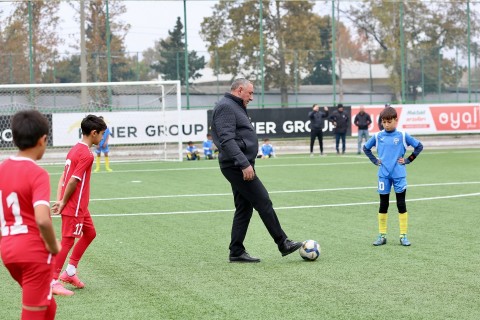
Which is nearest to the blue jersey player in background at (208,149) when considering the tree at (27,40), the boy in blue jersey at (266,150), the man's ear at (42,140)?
the boy in blue jersey at (266,150)

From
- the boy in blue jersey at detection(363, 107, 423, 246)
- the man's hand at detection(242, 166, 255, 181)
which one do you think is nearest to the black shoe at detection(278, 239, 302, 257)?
the man's hand at detection(242, 166, 255, 181)

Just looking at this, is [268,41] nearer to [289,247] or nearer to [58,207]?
[289,247]

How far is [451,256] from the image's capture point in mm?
8930

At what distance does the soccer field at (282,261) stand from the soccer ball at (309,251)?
0.26 feet

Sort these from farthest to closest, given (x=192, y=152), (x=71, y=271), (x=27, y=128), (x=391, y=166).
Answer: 1. (x=192, y=152)
2. (x=391, y=166)
3. (x=71, y=271)
4. (x=27, y=128)

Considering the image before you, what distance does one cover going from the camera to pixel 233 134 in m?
8.70

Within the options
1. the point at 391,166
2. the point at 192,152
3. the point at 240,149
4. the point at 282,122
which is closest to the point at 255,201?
the point at 240,149

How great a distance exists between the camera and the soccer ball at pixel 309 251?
8867 mm

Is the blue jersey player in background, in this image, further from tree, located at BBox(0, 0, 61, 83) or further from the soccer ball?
the soccer ball

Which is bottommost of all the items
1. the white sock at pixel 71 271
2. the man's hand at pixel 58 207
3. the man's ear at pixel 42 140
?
the white sock at pixel 71 271

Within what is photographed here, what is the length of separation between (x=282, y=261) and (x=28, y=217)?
4.61 m

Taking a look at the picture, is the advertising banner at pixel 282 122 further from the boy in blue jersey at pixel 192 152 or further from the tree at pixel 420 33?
the tree at pixel 420 33

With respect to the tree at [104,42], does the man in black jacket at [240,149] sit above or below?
below

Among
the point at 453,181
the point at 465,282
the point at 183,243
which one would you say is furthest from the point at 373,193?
the point at 465,282
